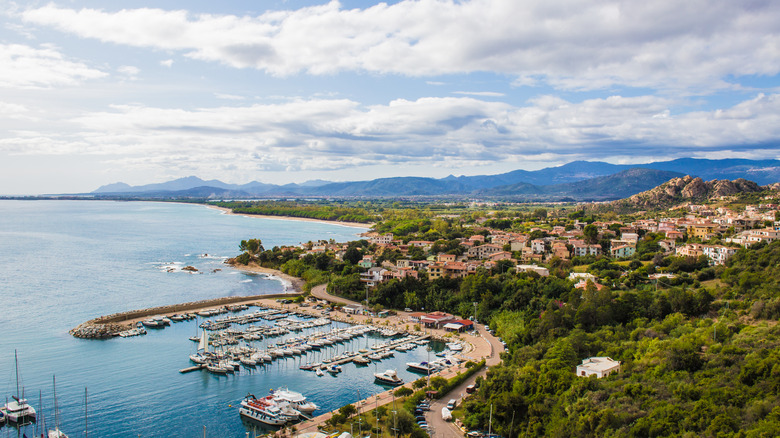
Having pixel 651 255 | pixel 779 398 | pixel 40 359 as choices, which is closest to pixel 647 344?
pixel 779 398

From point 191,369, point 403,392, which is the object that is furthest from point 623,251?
point 191,369

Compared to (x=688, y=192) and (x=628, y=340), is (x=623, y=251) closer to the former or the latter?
(x=628, y=340)

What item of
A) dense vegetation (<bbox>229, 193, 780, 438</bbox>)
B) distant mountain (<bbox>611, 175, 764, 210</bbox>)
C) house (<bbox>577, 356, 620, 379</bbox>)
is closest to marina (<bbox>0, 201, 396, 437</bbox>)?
dense vegetation (<bbox>229, 193, 780, 438</bbox>)

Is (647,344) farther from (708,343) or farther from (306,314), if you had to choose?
(306,314)

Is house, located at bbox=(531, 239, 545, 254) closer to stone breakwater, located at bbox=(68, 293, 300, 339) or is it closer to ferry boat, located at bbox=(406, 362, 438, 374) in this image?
stone breakwater, located at bbox=(68, 293, 300, 339)

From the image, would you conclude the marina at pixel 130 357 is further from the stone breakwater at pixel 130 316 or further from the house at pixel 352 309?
the house at pixel 352 309

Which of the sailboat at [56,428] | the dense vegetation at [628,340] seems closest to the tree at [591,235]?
the dense vegetation at [628,340]
